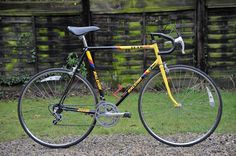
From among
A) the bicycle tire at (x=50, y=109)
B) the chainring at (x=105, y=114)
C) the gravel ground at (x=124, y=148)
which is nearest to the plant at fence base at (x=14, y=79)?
the bicycle tire at (x=50, y=109)

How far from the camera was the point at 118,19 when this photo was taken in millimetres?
7422

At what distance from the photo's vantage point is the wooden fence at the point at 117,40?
7.39 m

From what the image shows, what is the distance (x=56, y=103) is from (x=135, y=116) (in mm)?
1757

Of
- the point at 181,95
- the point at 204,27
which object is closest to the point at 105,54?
the point at 204,27

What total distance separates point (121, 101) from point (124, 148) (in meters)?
0.53

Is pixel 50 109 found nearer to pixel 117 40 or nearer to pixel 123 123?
pixel 123 123

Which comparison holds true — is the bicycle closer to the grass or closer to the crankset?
the crankset

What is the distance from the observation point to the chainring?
4.20 metres

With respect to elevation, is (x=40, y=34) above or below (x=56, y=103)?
above

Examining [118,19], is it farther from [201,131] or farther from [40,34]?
[201,131]

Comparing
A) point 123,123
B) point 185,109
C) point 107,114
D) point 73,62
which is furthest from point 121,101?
point 73,62

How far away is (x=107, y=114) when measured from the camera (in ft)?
13.8

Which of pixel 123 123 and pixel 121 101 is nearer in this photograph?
pixel 121 101

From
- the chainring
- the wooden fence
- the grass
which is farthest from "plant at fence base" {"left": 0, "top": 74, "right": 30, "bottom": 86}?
the chainring
